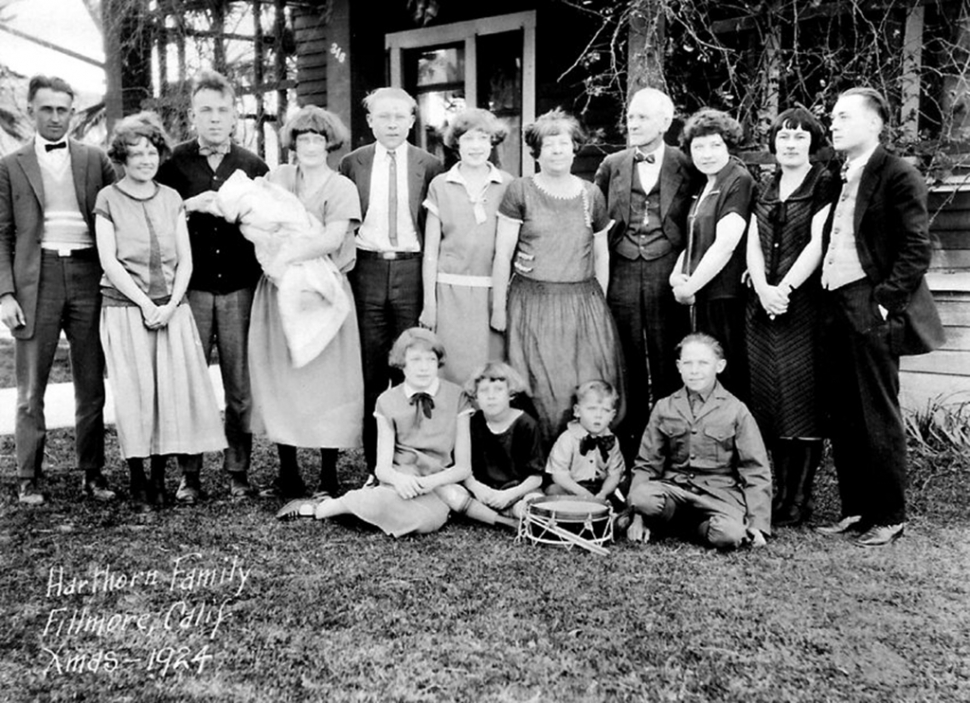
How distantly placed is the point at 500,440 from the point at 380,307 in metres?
0.81

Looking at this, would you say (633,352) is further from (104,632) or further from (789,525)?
(104,632)

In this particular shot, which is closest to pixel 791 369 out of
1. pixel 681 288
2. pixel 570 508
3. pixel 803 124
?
pixel 681 288

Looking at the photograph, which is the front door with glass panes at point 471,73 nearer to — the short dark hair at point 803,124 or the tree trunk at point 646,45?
the tree trunk at point 646,45

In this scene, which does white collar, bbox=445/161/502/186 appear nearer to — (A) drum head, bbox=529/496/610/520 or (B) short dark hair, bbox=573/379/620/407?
(B) short dark hair, bbox=573/379/620/407

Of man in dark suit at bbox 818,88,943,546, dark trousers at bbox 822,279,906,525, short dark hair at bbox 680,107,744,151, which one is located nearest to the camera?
man in dark suit at bbox 818,88,943,546

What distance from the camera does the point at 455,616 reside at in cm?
286

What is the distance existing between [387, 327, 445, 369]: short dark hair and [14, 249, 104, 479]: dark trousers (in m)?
1.33

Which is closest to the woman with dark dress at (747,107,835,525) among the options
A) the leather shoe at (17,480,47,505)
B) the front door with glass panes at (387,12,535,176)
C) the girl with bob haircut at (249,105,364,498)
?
the girl with bob haircut at (249,105,364,498)

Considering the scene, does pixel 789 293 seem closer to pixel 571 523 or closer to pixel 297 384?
pixel 571 523

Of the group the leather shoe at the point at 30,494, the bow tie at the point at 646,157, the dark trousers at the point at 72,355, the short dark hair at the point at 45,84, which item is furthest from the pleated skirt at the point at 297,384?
the bow tie at the point at 646,157

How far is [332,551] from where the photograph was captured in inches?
138

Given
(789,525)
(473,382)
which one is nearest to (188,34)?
(473,382)

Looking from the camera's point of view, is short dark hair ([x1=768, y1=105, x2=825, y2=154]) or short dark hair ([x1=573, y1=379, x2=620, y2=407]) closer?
short dark hair ([x1=768, y1=105, x2=825, y2=154])

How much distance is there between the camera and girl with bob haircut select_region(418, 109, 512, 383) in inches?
162
